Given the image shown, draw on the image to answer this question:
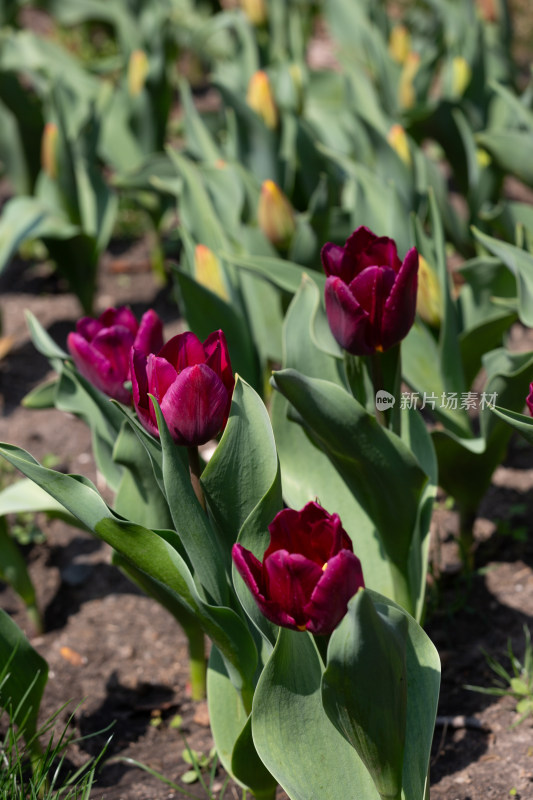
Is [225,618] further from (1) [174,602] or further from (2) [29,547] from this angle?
(2) [29,547]

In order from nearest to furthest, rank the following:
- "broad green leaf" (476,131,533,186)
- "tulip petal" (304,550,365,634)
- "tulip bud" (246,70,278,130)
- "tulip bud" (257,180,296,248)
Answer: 1. "tulip petal" (304,550,365,634)
2. "tulip bud" (257,180,296,248)
3. "broad green leaf" (476,131,533,186)
4. "tulip bud" (246,70,278,130)

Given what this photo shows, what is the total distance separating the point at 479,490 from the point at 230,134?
132 cm

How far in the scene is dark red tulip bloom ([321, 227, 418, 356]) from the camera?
1.20 m

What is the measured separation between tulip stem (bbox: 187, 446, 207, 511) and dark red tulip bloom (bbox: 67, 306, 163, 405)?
0.65 feet

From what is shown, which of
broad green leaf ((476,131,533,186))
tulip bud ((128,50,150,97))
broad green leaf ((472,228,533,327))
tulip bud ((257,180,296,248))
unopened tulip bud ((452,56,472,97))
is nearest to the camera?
broad green leaf ((472,228,533,327))

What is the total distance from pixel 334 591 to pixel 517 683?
0.73 m

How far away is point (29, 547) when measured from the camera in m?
2.13

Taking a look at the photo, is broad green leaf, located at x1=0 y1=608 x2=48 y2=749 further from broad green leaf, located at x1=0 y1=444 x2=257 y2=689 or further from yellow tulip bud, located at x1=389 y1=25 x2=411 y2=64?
yellow tulip bud, located at x1=389 y1=25 x2=411 y2=64

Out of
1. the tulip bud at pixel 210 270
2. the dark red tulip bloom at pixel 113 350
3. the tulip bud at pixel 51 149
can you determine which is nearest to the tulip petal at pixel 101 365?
the dark red tulip bloom at pixel 113 350

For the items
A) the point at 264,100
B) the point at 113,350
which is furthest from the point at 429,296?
the point at 264,100

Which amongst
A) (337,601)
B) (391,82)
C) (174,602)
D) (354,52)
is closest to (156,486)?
(174,602)

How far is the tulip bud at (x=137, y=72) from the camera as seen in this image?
119 inches

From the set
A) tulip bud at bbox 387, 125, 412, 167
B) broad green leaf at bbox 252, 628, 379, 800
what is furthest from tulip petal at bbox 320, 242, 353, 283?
tulip bud at bbox 387, 125, 412, 167

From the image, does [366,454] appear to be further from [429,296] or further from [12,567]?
[12,567]
